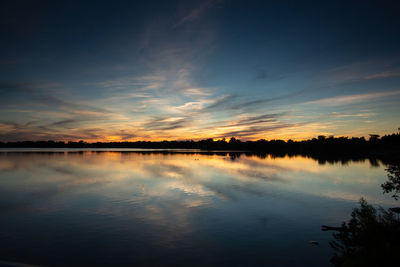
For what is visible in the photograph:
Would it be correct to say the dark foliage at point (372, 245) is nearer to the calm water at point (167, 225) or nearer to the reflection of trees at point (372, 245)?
the reflection of trees at point (372, 245)

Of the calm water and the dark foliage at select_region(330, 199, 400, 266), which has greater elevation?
the dark foliage at select_region(330, 199, 400, 266)

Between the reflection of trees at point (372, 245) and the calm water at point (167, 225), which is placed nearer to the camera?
the reflection of trees at point (372, 245)

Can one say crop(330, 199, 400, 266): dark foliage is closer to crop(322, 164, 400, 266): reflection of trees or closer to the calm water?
crop(322, 164, 400, 266): reflection of trees

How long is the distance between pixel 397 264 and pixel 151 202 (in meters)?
22.2

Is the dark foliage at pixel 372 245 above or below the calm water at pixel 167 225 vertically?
above

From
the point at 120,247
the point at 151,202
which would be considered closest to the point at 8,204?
the point at 151,202

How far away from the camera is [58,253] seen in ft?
44.4

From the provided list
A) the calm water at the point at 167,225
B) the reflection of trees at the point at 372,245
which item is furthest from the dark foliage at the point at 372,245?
the calm water at the point at 167,225

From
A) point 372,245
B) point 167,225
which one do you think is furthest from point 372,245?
point 167,225

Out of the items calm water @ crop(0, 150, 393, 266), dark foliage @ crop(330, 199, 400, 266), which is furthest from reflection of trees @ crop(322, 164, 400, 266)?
calm water @ crop(0, 150, 393, 266)

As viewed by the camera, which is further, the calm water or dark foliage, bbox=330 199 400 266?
the calm water

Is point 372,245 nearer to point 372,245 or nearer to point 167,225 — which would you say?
point 372,245

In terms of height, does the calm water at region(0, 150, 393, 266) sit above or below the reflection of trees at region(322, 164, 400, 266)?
below

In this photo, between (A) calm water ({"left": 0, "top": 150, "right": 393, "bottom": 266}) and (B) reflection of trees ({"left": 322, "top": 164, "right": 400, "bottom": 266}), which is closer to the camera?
(B) reflection of trees ({"left": 322, "top": 164, "right": 400, "bottom": 266})
